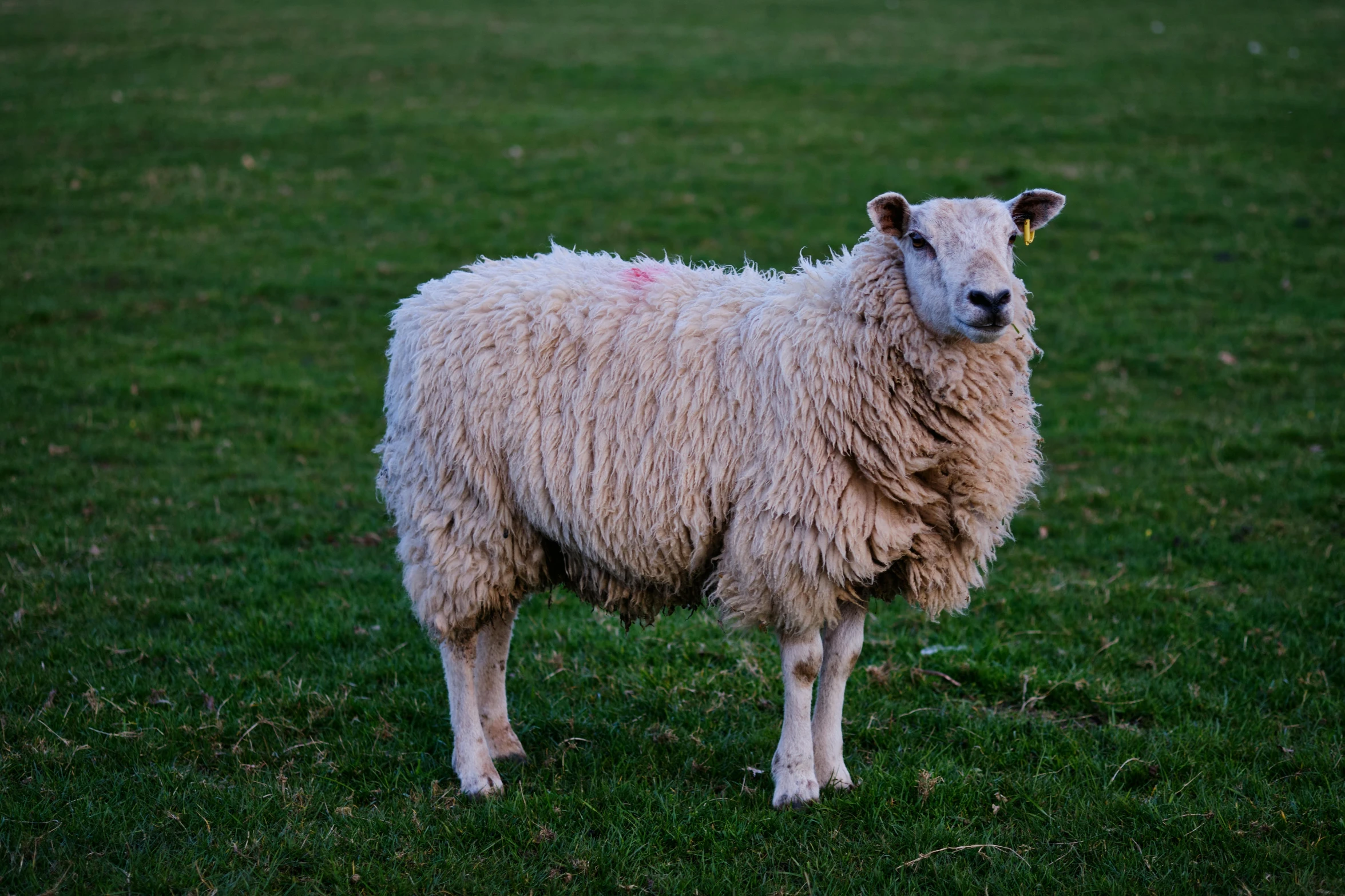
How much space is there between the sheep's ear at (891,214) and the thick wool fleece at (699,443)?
4.6 inches

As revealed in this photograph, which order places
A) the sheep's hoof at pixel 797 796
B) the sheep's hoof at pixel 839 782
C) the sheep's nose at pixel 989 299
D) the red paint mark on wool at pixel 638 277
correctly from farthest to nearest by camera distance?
1. the red paint mark on wool at pixel 638 277
2. the sheep's hoof at pixel 839 782
3. the sheep's hoof at pixel 797 796
4. the sheep's nose at pixel 989 299

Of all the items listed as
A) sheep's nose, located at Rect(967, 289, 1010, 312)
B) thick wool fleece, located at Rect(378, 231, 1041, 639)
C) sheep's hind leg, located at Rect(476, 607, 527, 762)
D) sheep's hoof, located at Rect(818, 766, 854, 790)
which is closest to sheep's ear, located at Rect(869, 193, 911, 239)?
thick wool fleece, located at Rect(378, 231, 1041, 639)

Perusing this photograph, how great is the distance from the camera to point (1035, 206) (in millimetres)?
4664

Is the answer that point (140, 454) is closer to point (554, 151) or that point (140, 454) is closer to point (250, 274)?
Answer: point (250, 274)

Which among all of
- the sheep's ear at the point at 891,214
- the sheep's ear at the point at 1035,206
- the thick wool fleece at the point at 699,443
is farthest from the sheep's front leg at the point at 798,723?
the sheep's ear at the point at 1035,206

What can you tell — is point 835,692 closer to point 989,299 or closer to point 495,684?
point 495,684

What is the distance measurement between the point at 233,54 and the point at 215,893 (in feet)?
81.1

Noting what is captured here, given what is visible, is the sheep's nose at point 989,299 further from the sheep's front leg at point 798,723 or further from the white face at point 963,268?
the sheep's front leg at point 798,723

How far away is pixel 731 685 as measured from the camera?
5.68 metres

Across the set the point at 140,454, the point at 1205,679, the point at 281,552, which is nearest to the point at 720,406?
the point at 1205,679

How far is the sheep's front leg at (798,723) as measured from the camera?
4.62 meters

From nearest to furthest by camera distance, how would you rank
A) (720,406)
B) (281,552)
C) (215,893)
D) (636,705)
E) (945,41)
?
(215,893) < (720,406) < (636,705) < (281,552) < (945,41)

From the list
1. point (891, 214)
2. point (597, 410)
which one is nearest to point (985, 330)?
Result: point (891, 214)

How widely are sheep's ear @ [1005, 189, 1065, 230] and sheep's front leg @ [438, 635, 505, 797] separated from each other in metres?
3.00
